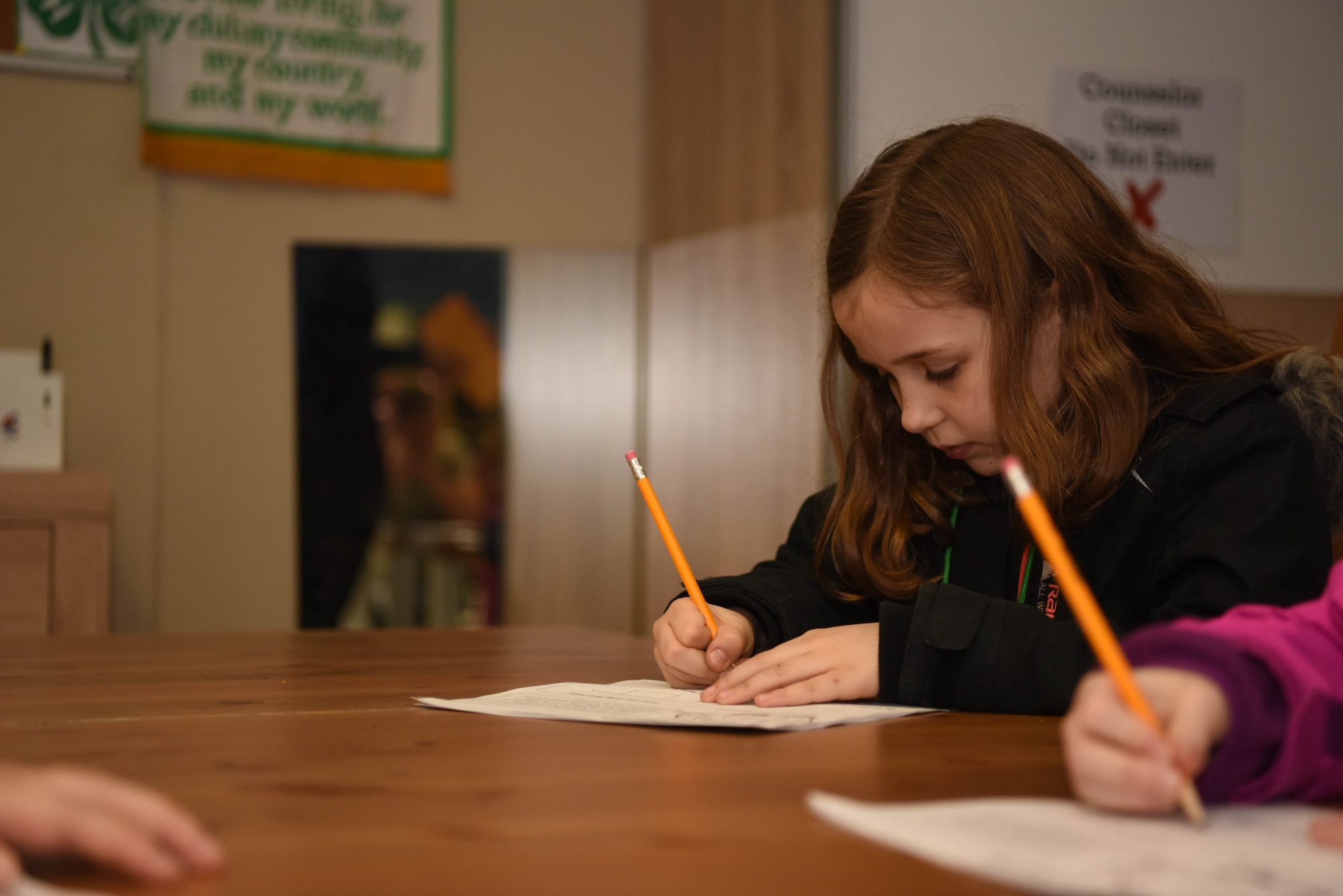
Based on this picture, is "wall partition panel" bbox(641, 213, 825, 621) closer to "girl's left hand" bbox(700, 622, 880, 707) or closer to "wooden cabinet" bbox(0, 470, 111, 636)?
"wooden cabinet" bbox(0, 470, 111, 636)

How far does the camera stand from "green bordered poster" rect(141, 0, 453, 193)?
2996 millimetres

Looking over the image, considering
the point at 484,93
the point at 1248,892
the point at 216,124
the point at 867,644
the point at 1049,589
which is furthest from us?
the point at 484,93

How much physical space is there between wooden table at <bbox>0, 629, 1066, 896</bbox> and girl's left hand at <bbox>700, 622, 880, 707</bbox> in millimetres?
82

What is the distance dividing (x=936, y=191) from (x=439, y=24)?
2423 millimetres

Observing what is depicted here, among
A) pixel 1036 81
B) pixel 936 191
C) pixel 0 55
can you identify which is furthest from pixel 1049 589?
pixel 0 55

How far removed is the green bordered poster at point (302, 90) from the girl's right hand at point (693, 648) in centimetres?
242

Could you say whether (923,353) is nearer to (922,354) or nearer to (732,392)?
(922,354)

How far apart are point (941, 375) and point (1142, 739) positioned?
0.63m

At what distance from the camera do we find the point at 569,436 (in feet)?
10.9

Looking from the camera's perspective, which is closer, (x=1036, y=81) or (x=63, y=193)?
(x=1036, y=81)

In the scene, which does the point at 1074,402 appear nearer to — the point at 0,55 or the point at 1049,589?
the point at 1049,589

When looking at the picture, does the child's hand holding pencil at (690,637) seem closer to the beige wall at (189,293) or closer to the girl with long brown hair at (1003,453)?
the girl with long brown hair at (1003,453)

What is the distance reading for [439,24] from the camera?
3213mm

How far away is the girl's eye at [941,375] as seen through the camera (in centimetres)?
109
